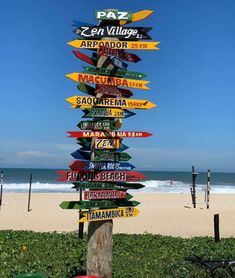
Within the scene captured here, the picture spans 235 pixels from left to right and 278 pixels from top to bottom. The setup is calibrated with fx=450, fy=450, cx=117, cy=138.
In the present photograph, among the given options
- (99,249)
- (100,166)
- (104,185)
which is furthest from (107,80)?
(99,249)

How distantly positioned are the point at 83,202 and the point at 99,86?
177cm

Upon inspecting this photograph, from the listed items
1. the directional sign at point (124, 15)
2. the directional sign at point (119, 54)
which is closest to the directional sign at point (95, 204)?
the directional sign at point (119, 54)

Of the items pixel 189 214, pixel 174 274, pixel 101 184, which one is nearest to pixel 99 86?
pixel 101 184

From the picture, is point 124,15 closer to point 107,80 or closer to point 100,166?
point 107,80

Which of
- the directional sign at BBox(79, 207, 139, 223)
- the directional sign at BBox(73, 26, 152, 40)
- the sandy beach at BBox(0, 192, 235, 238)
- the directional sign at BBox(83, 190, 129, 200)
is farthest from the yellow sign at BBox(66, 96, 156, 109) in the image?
the sandy beach at BBox(0, 192, 235, 238)

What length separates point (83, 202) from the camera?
21.3 ft

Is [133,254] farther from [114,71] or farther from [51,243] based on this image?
[114,71]

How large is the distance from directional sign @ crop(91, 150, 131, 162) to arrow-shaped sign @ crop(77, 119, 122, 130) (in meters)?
0.37

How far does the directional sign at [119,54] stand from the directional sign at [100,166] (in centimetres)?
166

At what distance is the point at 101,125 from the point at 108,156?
1.59 feet

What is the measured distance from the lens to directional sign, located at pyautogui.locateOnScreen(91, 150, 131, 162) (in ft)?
22.2

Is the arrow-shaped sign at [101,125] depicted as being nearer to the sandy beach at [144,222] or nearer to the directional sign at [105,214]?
the directional sign at [105,214]

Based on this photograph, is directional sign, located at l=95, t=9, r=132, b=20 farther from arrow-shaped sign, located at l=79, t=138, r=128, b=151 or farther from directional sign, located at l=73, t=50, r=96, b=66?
arrow-shaped sign, located at l=79, t=138, r=128, b=151

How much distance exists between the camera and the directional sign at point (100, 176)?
6.47 meters
